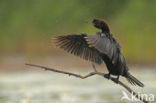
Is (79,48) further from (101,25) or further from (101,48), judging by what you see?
(101,48)

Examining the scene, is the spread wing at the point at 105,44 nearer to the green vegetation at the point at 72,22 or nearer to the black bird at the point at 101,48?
the black bird at the point at 101,48

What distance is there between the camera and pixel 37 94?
15.4m

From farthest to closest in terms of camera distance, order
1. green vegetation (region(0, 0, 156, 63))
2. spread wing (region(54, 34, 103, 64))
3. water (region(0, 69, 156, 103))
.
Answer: green vegetation (region(0, 0, 156, 63))
water (region(0, 69, 156, 103))
spread wing (region(54, 34, 103, 64))

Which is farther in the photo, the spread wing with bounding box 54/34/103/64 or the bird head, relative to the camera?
the spread wing with bounding box 54/34/103/64

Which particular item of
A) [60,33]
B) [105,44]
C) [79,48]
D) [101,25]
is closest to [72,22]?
[60,33]

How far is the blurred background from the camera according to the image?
1978 centimetres

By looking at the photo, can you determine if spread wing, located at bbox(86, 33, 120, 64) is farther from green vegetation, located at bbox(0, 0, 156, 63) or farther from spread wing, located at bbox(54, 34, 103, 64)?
green vegetation, located at bbox(0, 0, 156, 63)

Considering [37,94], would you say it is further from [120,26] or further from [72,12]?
[72,12]

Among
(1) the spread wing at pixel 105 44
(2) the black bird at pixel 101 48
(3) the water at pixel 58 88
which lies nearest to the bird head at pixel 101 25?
(2) the black bird at pixel 101 48

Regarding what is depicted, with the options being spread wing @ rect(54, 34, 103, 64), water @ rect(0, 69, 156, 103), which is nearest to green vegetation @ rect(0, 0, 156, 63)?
water @ rect(0, 69, 156, 103)

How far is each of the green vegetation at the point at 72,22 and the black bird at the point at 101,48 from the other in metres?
12.8

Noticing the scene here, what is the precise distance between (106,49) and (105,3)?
17.7 metres

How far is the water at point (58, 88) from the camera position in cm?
1412

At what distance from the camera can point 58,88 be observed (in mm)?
17000
